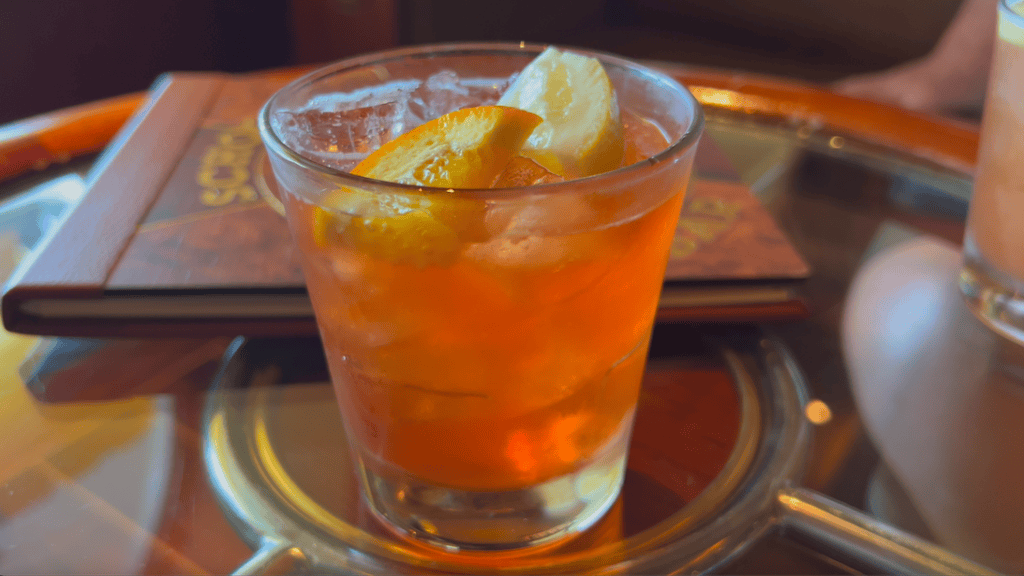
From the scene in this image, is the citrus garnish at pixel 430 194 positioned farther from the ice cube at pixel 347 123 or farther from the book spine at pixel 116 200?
the book spine at pixel 116 200

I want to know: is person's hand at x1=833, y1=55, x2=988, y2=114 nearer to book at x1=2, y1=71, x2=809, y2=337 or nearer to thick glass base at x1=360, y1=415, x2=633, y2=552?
book at x1=2, y1=71, x2=809, y2=337

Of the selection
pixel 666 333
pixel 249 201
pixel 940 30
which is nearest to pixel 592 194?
pixel 666 333

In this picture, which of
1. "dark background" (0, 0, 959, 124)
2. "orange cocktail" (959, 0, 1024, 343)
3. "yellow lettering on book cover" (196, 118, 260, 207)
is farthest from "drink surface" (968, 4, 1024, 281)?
"dark background" (0, 0, 959, 124)

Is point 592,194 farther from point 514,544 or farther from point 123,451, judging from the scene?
point 123,451

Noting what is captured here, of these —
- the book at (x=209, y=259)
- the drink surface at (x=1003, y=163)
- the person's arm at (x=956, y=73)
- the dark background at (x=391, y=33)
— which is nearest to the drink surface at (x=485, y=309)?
the book at (x=209, y=259)

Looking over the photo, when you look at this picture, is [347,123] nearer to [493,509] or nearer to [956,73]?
[493,509]

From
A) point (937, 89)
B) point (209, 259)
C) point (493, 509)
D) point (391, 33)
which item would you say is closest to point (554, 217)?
point (493, 509)
